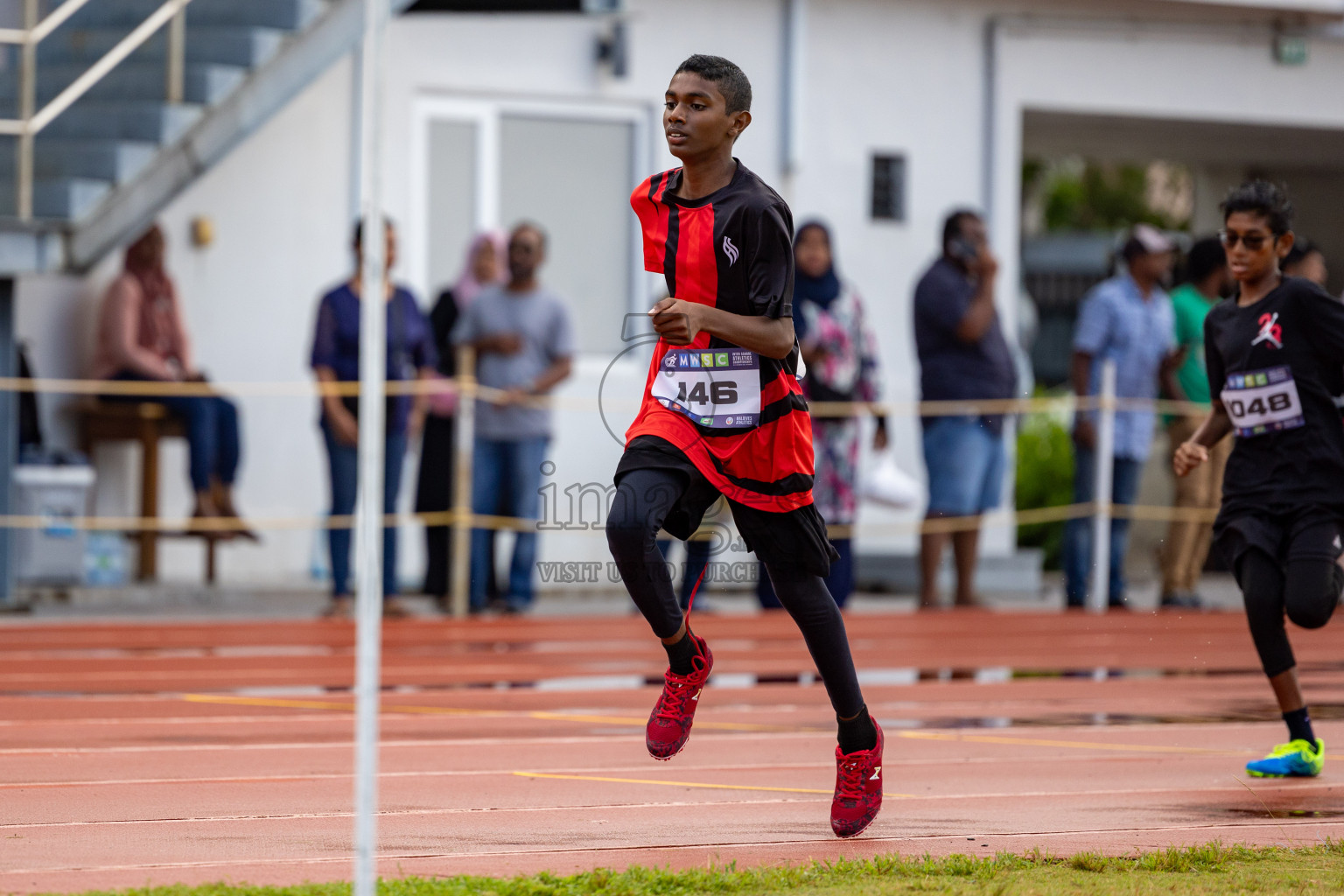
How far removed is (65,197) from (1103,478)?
6.74m

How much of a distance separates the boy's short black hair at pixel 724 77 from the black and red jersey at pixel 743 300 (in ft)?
0.65

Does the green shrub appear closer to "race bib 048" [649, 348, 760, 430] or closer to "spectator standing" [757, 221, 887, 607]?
"spectator standing" [757, 221, 887, 607]

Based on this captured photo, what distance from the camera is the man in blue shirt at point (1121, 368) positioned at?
12.5 m

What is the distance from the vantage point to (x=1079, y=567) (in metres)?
12.5

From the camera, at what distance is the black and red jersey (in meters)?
4.86

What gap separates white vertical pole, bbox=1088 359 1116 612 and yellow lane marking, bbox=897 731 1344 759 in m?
5.51

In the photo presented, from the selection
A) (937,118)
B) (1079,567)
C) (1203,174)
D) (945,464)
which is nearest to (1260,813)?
(945,464)

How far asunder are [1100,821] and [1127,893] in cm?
108

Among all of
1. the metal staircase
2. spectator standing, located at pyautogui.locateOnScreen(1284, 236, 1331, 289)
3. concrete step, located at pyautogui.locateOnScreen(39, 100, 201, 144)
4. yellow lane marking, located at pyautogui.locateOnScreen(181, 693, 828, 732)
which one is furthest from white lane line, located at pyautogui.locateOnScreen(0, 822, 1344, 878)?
concrete step, located at pyautogui.locateOnScreen(39, 100, 201, 144)

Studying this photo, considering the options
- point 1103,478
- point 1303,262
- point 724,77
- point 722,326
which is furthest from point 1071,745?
point 1103,478

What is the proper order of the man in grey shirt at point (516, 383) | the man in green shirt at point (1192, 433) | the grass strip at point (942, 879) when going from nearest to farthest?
the grass strip at point (942, 879)
the man in grey shirt at point (516, 383)
the man in green shirt at point (1192, 433)

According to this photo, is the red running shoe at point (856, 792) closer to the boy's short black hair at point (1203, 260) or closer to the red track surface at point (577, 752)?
the red track surface at point (577, 752)

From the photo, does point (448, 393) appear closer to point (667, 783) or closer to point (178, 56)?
point (178, 56)

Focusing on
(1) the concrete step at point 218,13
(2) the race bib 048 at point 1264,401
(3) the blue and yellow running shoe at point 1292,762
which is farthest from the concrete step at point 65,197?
(3) the blue and yellow running shoe at point 1292,762
